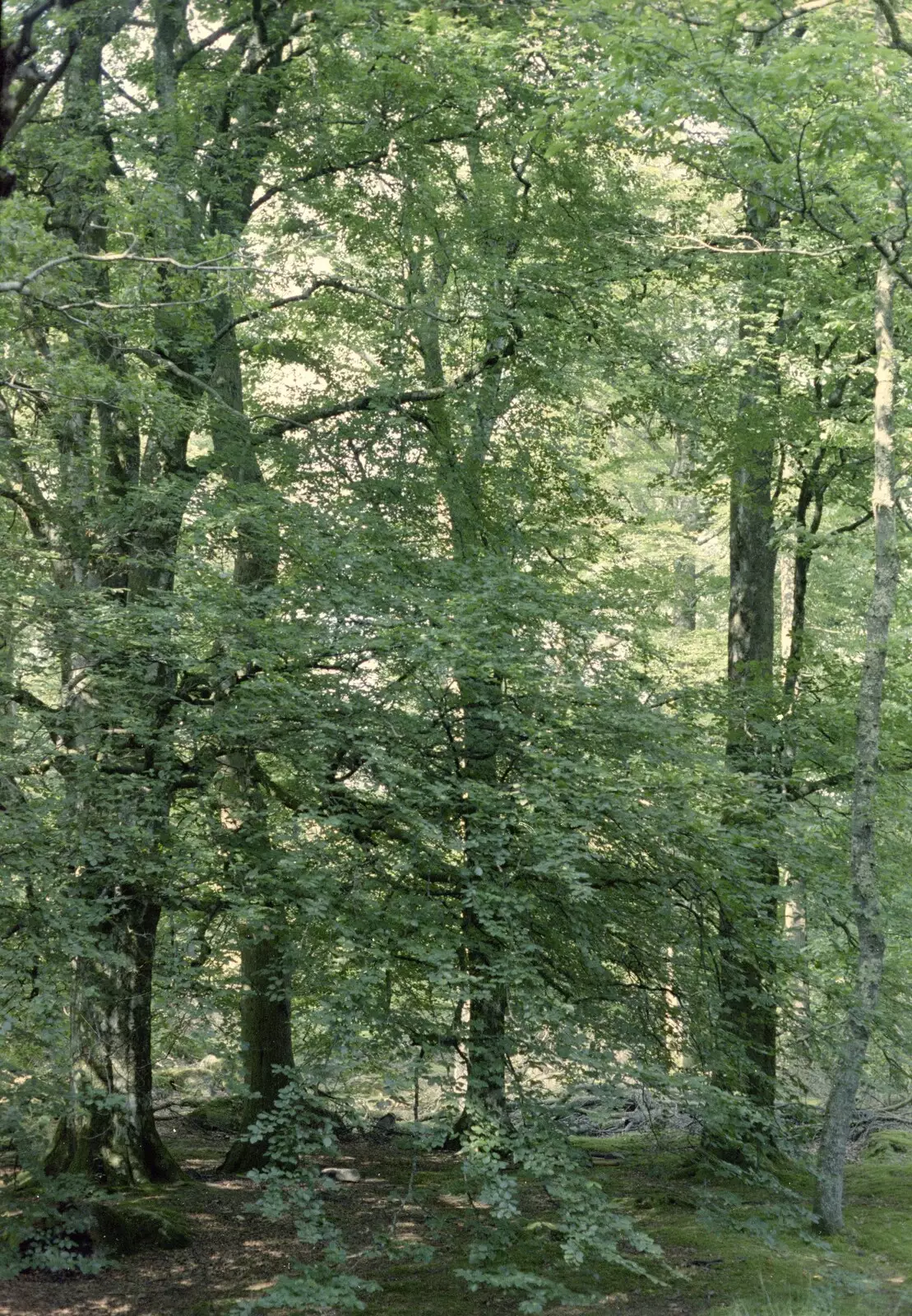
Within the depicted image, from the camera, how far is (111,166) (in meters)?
9.34

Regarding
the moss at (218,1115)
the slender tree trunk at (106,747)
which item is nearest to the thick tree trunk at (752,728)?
the slender tree trunk at (106,747)

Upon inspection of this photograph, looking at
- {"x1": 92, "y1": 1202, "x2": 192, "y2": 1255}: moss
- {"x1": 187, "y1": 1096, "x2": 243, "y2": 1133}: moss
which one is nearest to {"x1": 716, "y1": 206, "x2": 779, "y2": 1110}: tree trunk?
{"x1": 92, "y1": 1202, "x2": 192, "y2": 1255}: moss

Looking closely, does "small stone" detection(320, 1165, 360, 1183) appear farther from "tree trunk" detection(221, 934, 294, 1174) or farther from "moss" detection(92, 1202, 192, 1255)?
"moss" detection(92, 1202, 192, 1255)

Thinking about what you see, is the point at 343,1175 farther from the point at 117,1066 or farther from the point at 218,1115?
the point at 218,1115

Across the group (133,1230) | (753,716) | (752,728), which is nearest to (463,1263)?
(133,1230)

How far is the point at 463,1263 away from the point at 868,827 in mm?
4000

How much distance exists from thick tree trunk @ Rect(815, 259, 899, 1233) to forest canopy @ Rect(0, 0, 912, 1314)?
5 cm

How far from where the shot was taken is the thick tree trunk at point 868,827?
7570 mm

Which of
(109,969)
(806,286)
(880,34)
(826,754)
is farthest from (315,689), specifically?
(880,34)

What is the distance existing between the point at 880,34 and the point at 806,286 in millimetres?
1915

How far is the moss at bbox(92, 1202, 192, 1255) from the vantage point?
8.16 meters

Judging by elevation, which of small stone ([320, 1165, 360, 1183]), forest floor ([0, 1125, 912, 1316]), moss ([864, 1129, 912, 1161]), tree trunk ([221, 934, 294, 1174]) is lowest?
moss ([864, 1129, 912, 1161])

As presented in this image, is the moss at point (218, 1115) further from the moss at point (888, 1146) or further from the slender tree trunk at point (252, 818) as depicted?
the moss at point (888, 1146)

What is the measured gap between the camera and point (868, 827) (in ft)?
26.7
